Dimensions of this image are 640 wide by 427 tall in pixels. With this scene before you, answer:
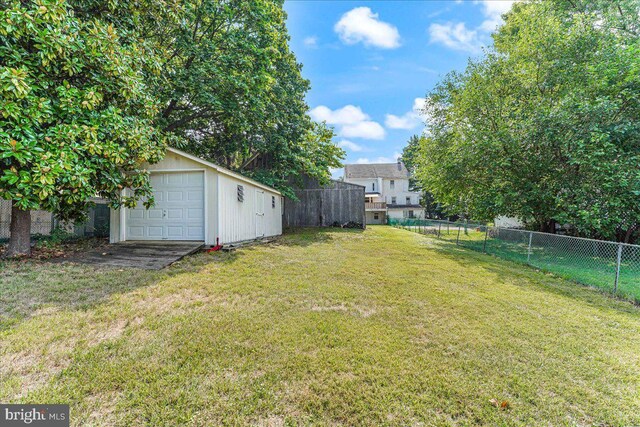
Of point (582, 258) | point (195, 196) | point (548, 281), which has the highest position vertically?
point (195, 196)

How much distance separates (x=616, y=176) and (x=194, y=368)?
35.1 feet

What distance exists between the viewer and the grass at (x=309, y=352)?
192 centimetres

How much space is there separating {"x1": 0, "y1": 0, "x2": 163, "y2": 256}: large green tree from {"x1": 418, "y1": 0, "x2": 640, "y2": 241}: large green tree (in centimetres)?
1114

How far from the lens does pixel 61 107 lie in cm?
461

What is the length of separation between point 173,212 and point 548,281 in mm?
9619

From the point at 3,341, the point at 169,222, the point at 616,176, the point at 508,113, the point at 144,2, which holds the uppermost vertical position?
the point at 144,2

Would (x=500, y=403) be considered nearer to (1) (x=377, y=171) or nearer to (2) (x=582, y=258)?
(2) (x=582, y=258)

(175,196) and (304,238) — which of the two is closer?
(175,196)

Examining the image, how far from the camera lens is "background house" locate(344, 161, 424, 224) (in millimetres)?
35062


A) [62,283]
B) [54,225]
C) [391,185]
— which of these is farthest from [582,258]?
[391,185]

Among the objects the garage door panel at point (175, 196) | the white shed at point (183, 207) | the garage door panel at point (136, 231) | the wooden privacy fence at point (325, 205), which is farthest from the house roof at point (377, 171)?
the garage door panel at point (136, 231)

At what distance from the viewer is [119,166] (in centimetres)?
601

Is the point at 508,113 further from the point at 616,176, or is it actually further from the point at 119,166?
the point at 119,166

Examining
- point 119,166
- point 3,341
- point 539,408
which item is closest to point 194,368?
point 3,341
